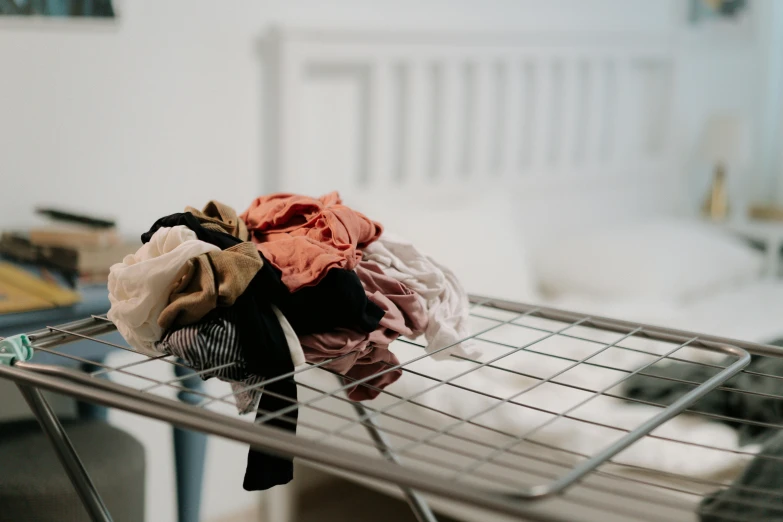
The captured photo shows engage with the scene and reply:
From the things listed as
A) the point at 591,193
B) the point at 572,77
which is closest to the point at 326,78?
the point at 572,77

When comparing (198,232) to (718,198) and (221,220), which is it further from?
(718,198)

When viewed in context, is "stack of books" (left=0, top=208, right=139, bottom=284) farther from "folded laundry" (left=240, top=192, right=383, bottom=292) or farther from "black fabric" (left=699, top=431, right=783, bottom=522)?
"black fabric" (left=699, top=431, right=783, bottom=522)

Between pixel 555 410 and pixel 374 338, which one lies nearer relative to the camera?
pixel 374 338

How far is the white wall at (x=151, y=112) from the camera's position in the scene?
5.56 ft

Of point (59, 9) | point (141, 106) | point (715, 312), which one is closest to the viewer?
point (59, 9)

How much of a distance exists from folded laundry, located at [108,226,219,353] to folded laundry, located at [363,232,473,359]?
0.71 ft

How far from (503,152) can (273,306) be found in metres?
1.89

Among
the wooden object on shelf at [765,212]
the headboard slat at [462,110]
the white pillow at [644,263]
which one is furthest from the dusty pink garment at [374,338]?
the wooden object on shelf at [765,212]

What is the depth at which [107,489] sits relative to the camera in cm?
139

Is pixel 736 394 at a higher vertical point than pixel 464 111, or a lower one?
lower

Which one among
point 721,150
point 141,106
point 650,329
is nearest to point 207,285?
point 650,329

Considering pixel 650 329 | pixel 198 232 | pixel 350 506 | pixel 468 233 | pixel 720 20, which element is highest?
pixel 720 20

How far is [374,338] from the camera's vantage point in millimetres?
879

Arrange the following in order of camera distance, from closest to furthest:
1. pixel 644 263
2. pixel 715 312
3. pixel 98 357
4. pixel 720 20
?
pixel 98 357 < pixel 715 312 < pixel 644 263 < pixel 720 20
